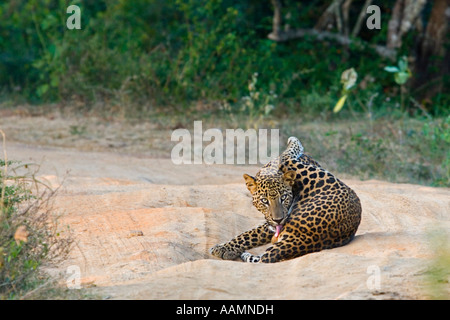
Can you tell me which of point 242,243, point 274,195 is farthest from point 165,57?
point 274,195

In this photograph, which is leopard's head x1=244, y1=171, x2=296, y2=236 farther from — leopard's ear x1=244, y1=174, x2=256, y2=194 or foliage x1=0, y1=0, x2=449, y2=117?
foliage x1=0, y1=0, x2=449, y2=117

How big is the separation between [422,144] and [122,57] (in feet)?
18.0

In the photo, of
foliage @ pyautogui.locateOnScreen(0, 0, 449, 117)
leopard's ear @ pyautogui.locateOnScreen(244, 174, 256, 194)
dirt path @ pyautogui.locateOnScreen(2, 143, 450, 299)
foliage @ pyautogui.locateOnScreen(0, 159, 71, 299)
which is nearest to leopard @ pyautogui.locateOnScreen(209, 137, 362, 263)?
leopard's ear @ pyautogui.locateOnScreen(244, 174, 256, 194)

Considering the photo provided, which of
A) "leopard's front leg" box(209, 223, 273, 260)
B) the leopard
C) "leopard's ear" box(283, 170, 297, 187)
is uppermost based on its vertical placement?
"leopard's ear" box(283, 170, 297, 187)

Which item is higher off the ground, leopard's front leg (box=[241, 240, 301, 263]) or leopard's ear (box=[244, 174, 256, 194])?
leopard's ear (box=[244, 174, 256, 194])

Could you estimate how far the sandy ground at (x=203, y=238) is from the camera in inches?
150

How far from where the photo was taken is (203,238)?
5383 millimetres

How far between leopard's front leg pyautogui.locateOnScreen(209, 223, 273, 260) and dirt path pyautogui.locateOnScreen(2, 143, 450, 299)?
116mm

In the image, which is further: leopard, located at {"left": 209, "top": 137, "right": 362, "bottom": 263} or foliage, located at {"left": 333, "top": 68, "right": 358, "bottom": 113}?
foliage, located at {"left": 333, "top": 68, "right": 358, "bottom": 113}

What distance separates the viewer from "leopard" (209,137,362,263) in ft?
16.0

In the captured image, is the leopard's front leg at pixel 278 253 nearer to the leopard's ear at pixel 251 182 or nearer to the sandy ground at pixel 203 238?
the sandy ground at pixel 203 238

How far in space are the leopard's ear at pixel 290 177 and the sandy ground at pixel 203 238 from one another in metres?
0.58

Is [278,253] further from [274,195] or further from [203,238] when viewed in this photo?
[203,238]

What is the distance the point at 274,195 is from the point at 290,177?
23 cm
